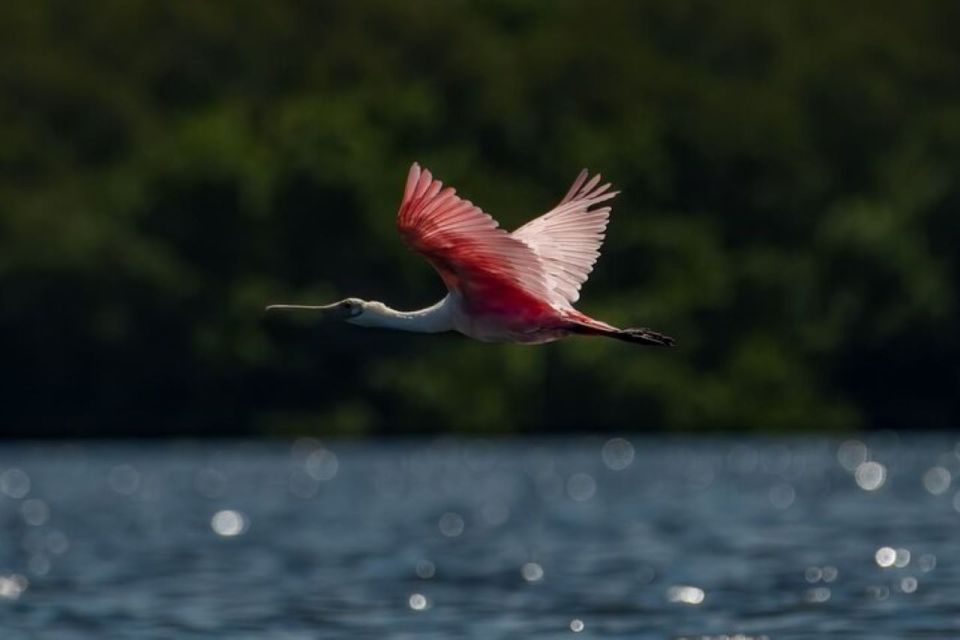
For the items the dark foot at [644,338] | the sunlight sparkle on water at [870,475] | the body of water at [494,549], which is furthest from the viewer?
the sunlight sparkle on water at [870,475]

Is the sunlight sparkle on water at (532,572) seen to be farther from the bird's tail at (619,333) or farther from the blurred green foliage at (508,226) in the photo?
the blurred green foliage at (508,226)

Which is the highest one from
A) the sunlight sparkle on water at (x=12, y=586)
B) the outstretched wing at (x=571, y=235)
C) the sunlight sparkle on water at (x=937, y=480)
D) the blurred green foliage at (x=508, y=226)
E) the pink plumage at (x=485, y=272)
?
the blurred green foliage at (x=508, y=226)

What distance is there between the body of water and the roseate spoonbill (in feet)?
19.2

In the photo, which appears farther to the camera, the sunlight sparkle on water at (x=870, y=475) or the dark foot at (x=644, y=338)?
the sunlight sparkle on water at (x=870, y=475)

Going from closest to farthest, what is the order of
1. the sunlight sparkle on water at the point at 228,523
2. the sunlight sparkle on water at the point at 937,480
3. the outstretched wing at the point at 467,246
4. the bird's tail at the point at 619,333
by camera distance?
the outstretched wing at the point at 467,246, the bird's tail at the point at 619,333, the sunlight sparkle on water at the point at 228,523, the sunlight sparkle on water at the point at 937,480

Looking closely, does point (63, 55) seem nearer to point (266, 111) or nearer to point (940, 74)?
point (266, 111)

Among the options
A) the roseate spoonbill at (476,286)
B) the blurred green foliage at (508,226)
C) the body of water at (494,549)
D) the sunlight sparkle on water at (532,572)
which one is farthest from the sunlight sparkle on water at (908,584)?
the blurred green foliage at (508,226)

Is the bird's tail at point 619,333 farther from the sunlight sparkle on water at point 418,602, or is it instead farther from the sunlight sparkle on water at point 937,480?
the sunlight sparkle on water at point 937,480

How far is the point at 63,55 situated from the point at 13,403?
74.6 ft

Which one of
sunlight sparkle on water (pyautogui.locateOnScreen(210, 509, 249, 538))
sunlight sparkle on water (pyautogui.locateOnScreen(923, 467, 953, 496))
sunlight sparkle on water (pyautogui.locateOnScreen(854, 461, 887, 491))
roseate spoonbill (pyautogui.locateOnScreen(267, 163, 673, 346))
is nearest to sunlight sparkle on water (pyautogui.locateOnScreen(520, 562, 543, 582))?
sunlight sparkle on water (pyautogui.locateOnScreen(210, 509, 249, 538))

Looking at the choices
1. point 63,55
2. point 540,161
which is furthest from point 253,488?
point 63,55

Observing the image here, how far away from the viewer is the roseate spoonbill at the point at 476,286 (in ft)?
62.1

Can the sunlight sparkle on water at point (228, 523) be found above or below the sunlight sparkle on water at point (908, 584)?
above

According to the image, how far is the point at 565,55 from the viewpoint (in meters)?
89.7
